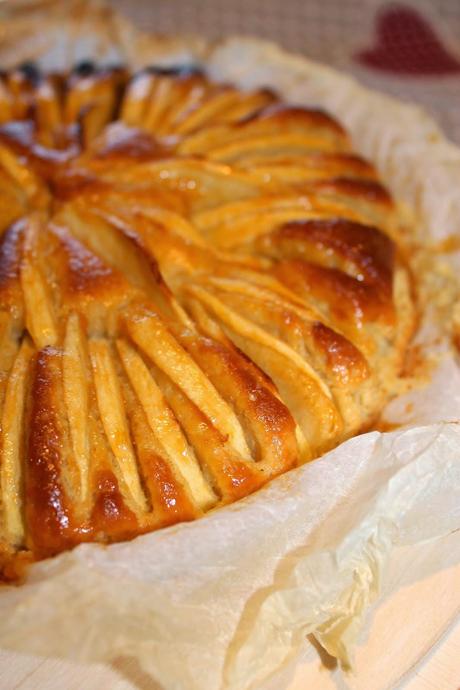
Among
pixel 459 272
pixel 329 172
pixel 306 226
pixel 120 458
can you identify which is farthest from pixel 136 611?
pixel 329 172

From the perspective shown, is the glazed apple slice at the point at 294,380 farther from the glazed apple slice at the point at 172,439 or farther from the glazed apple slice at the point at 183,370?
A: the glazed apple slice at the point at 172,439

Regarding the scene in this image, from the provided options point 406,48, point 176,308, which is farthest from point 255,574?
point 406,48

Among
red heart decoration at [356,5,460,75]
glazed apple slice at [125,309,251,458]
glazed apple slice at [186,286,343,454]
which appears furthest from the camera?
red heart decoration at [356,5,460,75]

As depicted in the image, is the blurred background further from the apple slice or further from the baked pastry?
the apple slice

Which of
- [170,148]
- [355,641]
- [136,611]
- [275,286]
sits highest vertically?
[170,148]

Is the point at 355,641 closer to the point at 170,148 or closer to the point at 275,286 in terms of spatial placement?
the point at 275,286

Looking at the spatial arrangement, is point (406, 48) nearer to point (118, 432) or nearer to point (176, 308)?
point (176, 308)

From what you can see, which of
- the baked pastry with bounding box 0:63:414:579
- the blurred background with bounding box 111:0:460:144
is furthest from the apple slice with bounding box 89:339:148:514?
the blurred background with bounding box 111:0:460:144

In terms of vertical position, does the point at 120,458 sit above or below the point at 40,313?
below

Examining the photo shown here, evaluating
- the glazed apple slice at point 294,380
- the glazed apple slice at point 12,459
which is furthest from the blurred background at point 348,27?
the glazed apple slice at point 12,459
